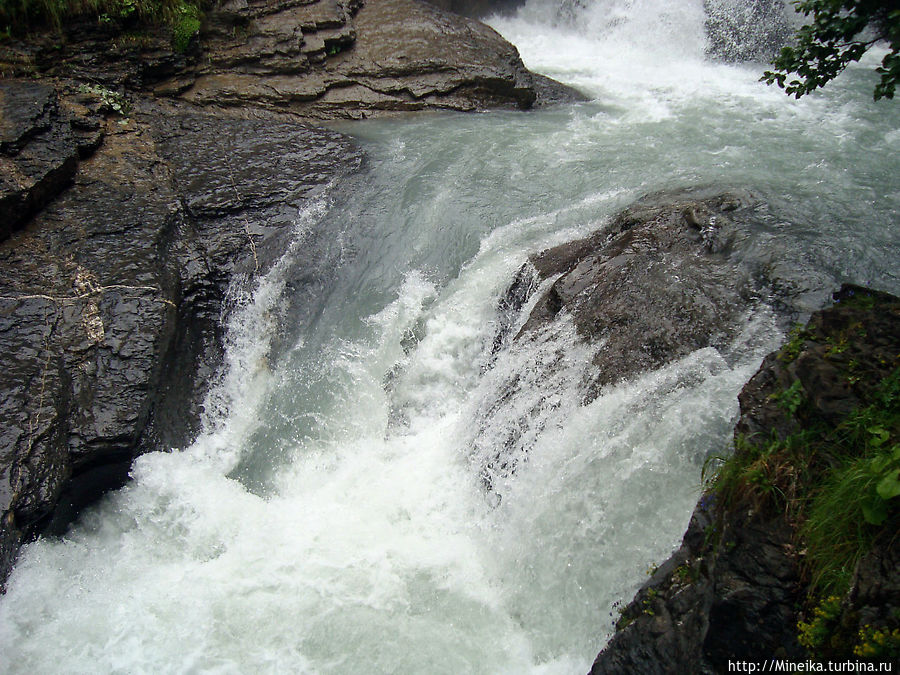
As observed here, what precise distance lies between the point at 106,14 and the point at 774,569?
980cm

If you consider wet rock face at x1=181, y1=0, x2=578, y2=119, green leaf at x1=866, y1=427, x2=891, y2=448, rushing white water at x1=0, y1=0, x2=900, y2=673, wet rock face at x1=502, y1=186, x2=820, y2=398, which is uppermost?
wet rock face at x1=181, y1=0, x2=578, y2=119

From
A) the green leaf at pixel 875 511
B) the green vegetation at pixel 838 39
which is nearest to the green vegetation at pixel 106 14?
the green vegetation at pixel 838 39

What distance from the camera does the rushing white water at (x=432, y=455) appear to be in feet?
13.8

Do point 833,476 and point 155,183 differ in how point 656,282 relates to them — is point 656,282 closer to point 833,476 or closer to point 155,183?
point 833,476

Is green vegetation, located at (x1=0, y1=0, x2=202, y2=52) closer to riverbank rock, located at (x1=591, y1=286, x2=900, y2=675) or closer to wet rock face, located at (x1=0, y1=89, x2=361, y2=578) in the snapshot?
wet rock face, located at (x1=0, y1=89, x2=361, y2=578)

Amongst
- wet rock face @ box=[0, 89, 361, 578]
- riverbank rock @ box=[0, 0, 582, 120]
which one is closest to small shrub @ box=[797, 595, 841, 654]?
wet rock face @ box=[0, 89, 361, 578]

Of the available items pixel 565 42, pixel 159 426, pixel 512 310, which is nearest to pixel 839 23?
pixel 512 310

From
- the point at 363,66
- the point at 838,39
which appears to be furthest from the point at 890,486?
the point at 363,66

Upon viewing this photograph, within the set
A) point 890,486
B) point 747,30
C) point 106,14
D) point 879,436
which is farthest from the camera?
point 747,30

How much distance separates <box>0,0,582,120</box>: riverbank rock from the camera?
28.2 ft

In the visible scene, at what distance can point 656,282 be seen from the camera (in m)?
5.15

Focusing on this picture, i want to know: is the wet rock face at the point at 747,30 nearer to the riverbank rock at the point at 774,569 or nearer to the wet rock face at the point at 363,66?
the wet rock face at the point at 363,66

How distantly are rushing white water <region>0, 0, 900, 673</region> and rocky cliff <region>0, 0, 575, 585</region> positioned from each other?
1.16 ft

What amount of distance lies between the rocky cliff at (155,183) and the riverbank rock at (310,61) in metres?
0.03
